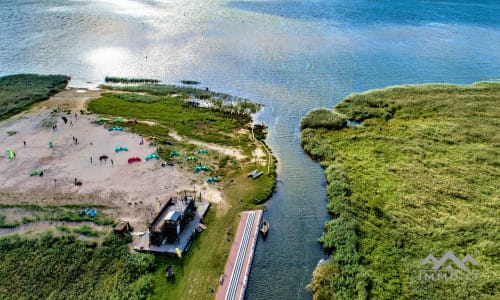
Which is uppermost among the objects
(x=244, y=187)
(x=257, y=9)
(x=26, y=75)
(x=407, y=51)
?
(x=257, y=9)

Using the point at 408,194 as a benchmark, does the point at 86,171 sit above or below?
below

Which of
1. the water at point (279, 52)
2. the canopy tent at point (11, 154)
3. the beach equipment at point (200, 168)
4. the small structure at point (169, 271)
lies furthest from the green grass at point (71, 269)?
the canopy tent at point (11, 154)

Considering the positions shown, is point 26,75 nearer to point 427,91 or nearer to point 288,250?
point 288,250

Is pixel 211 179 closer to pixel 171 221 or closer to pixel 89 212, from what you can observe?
pixel 171 221

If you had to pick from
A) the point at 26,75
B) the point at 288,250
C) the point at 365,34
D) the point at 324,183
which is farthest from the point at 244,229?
the point at 365,34

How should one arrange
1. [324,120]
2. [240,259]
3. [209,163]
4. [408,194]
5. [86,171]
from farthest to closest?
[324,120], [209,163], [86,171], [408,194], [240,259]

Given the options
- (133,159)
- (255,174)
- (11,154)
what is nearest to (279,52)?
(255,174)

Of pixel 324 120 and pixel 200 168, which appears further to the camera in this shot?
pixel 324 120
